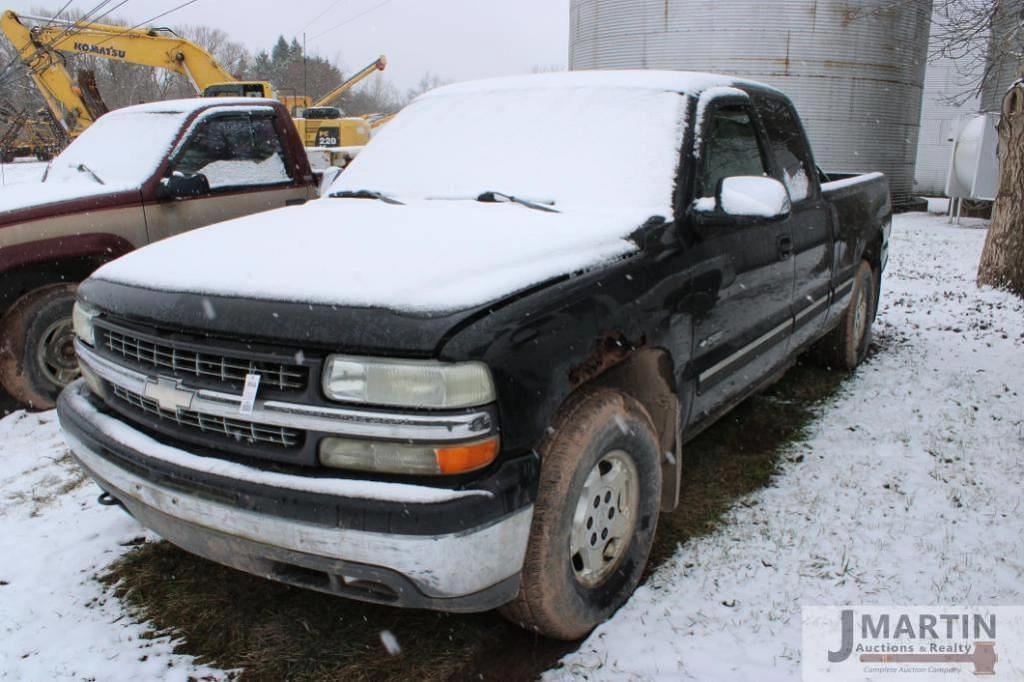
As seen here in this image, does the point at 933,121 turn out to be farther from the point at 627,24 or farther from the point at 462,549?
the point at 462,549

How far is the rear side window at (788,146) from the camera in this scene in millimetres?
4012

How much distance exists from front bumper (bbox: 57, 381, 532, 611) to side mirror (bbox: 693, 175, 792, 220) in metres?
1.52

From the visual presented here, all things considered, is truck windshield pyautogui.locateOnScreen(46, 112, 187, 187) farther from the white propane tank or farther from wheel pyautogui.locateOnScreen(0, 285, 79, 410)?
the white propane tank

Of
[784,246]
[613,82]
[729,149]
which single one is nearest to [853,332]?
[784,246]

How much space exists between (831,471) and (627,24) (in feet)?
46.9

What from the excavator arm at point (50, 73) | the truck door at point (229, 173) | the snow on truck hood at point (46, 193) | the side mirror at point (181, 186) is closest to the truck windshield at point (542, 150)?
the side mirror at point (181, 186)

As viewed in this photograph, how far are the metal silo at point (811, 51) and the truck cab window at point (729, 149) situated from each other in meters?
12.8

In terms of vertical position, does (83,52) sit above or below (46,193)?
above

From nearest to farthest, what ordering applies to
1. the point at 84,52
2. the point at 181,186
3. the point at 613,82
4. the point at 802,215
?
the point at 613,82 < the point at 802,215 < the point at 181,186 < the point at 84,52

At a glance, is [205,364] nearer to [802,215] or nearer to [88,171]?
[802,215]

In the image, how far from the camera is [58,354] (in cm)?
490

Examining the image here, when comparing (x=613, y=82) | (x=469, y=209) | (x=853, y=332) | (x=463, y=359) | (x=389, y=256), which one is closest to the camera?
(x=463, y=359)

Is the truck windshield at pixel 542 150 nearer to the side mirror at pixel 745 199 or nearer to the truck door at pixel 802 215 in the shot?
the side mirror at pixel 745 199

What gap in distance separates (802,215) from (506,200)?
5.82 feet
